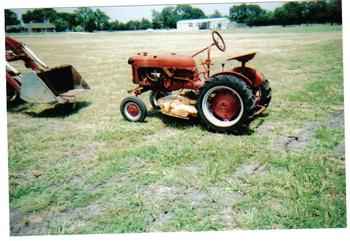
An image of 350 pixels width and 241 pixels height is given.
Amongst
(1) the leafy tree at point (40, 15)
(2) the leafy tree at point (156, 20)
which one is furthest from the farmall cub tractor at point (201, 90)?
(1) the leafy tree at point (40, 15)

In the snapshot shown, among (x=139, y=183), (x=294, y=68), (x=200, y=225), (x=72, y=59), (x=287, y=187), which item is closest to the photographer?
(x=200, y=225)

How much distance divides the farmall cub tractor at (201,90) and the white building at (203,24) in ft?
0.65

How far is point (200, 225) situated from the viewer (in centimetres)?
376

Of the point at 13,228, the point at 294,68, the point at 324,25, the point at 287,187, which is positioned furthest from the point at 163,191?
the point at 294,68

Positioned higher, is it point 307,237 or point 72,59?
point 72,59

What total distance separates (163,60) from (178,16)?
688 mm

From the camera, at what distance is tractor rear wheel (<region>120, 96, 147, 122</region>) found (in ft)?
18.7

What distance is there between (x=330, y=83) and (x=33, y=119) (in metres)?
4.65

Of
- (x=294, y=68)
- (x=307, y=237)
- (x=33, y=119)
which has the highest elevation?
(x=294, y=68)

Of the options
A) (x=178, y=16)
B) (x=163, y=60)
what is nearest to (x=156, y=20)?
(x=178, y=16)

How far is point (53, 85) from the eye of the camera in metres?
6.26

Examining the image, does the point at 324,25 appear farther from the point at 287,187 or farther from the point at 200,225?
the point at 200,225

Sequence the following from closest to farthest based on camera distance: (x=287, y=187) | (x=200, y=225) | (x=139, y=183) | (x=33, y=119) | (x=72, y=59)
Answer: (x=200, y=225) < (x=287, y=187) < (x=139, y=183) < (x=33, y=119) < (x=72, y=59)

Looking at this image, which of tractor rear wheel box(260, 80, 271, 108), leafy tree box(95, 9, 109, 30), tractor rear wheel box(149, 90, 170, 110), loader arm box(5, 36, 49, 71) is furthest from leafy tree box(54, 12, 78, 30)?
tractor rear wheel box(260, 80, 271, 108)
